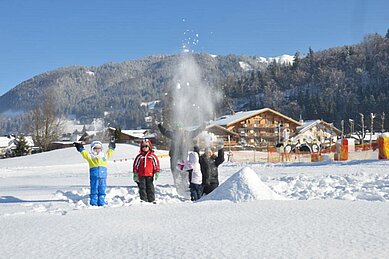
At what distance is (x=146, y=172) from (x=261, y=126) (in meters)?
69.0

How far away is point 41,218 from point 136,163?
4.05 metres

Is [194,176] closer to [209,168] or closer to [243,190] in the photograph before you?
[209,168]

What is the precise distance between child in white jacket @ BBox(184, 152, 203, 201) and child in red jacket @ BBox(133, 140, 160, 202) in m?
0.85

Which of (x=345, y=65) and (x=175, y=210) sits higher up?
(x=345, y=65)

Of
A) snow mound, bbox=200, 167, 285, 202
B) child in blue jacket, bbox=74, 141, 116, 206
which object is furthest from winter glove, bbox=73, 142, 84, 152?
snow mound, bbox=200, 167, 285, 202

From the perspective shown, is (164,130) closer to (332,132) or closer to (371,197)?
(371,197)

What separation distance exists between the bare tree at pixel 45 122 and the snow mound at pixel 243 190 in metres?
45.6

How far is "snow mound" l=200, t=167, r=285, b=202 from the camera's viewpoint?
7.26 metres

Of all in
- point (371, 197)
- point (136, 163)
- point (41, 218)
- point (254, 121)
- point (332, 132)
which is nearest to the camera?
point (41, 218)

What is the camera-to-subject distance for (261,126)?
77.6 m

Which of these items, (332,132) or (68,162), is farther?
(332,132)

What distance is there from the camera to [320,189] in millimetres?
10328

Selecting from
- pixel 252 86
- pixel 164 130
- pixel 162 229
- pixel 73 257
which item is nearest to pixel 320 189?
pixel 164 130

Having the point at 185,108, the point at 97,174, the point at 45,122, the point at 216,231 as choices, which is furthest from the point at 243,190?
the point at 45,122
